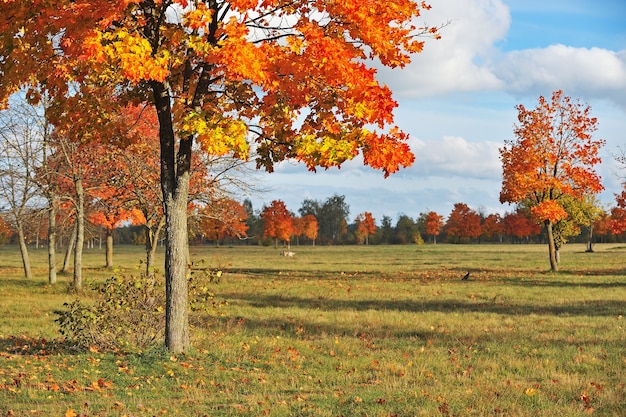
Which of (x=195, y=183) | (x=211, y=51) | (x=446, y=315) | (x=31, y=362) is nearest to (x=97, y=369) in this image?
(x=31, y=362)

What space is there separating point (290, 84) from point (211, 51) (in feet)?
5.06

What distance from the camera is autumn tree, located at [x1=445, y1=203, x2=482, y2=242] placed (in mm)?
127750

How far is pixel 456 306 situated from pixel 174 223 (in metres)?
13.1

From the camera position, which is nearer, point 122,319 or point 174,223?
point 174,223

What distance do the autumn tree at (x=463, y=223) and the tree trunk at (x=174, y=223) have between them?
120 meters

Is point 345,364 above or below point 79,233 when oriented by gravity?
below

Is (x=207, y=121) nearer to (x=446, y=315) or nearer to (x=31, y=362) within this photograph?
(x=31, y=362)

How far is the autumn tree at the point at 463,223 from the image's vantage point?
5030 inches

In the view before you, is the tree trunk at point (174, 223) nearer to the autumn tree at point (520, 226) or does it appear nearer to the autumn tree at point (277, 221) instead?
the autumn tree at point (277, 221)

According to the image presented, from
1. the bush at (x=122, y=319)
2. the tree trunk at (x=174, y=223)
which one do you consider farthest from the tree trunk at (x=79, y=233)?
the tree trunk at (x=174, y=223)

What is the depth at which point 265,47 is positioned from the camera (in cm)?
1077

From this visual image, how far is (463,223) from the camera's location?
12962 centimetres

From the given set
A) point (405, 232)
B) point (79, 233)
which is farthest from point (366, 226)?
point (79, 233)

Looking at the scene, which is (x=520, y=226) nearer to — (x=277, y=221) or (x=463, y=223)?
(x=463, y=223)
